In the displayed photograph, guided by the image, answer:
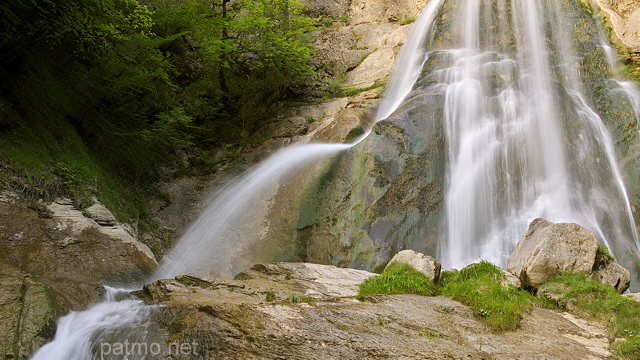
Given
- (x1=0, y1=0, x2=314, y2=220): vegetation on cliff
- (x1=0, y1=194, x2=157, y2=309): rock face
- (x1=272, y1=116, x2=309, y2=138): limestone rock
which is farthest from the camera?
(x1=272, y1=116, x2=309, y2=138): limestone rock

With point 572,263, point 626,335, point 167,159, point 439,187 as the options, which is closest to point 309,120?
point 167,159

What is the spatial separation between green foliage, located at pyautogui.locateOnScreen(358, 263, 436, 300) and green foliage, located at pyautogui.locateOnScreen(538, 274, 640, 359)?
5.62 feet

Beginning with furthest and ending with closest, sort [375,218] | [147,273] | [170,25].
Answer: [170,25] < [375,218] < [147,273]

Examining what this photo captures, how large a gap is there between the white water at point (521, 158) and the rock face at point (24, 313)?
252 inches

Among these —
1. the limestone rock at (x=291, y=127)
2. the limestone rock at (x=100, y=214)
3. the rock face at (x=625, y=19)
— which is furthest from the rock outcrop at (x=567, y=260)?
the rock face at (x=625, y=19)

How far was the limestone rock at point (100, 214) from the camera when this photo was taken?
Result: 290 inches

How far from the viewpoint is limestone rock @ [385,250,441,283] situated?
6.46 meters

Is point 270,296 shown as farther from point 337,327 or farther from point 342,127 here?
point 342,127

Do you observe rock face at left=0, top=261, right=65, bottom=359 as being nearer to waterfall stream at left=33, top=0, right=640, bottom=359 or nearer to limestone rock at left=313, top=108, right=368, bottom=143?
waterfall stream at left=33, top=0, right=640, bottom=359

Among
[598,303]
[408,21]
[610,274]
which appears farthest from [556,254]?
[408,21]

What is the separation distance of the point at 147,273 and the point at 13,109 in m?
3.74

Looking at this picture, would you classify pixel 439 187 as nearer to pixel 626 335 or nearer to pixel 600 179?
pixel 600 179

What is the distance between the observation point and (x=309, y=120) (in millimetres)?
13547

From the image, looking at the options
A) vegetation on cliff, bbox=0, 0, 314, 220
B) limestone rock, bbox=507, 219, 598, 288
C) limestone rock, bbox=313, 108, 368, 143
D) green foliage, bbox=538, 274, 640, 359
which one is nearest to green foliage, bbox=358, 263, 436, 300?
limestone rock, bbox=507, 219, 598, 288
